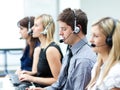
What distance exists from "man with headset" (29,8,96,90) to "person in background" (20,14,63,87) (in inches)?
10.4

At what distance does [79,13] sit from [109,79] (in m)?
0.56

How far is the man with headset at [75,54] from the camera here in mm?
1617

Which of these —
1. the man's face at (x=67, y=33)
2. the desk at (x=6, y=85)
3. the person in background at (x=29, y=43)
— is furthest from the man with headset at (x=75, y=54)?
the person in background at (x=29, y=43)

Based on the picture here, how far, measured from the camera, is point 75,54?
68.2 inches

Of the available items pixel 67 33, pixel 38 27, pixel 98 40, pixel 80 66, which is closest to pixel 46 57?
pixel 38 27

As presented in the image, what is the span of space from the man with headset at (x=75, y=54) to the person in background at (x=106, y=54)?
0.24ft

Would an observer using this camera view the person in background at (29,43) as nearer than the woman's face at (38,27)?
No

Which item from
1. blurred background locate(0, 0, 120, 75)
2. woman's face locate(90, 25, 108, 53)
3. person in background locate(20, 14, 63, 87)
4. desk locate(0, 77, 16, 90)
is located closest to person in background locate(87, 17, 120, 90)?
woman's face locate(90, 25, 108, 53)

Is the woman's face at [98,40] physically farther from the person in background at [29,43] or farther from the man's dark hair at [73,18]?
the person in background at [29,43]

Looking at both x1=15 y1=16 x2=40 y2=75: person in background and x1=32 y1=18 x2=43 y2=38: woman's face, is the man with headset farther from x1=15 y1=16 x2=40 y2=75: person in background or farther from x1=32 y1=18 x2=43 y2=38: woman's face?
x1=15 y1=16 x2=40 y2=75: person in background

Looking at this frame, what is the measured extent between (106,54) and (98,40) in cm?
9

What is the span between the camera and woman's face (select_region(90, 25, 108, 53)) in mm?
1488

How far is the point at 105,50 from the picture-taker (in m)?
1.51

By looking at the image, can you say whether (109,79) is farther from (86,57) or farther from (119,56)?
(86,57)
